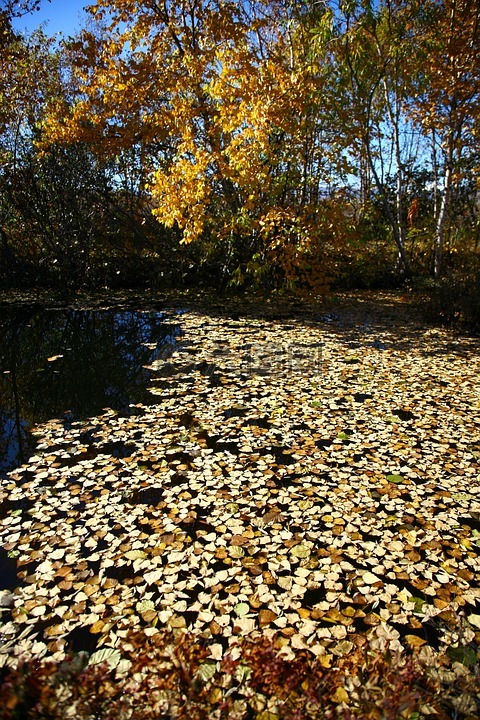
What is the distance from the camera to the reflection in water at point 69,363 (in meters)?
4.60

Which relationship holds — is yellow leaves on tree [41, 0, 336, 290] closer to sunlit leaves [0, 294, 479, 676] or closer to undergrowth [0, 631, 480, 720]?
sunlit leaves [0, 294, 479, 676]

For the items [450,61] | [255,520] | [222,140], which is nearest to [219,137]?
[222,140]

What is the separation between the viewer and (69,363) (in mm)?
6211

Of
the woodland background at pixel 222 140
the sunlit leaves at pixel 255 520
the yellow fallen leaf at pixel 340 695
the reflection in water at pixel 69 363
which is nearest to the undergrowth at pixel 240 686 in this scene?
the yellow fallen leaf at pixel 340 695

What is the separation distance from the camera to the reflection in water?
15.1ft

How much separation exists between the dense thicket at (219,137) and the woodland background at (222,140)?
1.5 inches

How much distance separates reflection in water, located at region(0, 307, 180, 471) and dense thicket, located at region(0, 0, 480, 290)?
207 cm

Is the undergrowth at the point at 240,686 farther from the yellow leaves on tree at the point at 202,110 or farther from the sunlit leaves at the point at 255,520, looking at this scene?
the yellow leaves on tree at the point at 202,110

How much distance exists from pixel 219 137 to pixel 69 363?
5.13m

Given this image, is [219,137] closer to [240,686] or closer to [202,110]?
[202,110]

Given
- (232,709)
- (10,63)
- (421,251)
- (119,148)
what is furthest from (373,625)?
(10,63)

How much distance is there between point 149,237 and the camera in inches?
449

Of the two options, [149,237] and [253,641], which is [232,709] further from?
[149,237]

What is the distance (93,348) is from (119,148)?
15.3 ft
